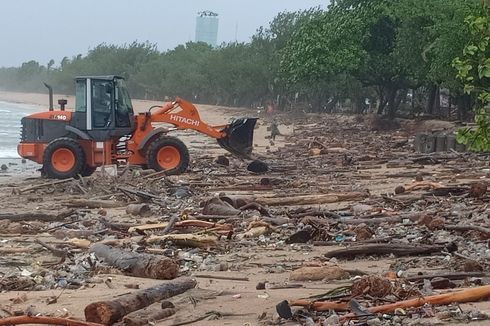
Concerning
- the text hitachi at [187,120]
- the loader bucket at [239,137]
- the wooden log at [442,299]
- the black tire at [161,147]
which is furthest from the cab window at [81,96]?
the wooden log at [442,299]

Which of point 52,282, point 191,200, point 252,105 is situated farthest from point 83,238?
point 252,105

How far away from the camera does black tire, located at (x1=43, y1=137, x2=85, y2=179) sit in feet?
66.3

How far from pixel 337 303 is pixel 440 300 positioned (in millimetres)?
788

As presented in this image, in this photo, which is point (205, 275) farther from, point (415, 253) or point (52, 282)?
point (415, 253)

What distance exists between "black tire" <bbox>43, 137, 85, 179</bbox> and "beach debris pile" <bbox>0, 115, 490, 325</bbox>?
991 mm

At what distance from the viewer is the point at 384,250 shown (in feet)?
30.7

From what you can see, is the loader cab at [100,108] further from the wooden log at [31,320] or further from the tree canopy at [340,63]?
the wooden log at [31,320]

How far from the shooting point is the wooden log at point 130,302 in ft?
20.9

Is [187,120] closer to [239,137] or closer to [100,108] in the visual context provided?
[239,137]

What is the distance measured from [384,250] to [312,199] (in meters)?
5.57

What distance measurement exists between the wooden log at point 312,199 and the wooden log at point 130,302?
23.6ft

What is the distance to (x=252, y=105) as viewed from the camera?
84250mm

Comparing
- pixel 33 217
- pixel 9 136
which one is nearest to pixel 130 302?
pixel 33 217

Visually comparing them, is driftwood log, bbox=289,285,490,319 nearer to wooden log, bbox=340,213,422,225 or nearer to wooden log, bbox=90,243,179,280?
wooden log, bbox=90,243,179,280
